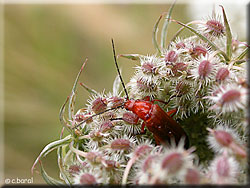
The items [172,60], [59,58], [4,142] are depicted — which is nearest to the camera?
[172,60]

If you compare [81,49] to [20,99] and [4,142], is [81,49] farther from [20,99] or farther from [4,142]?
[4,142]

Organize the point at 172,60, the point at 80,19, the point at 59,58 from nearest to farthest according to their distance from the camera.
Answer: the point at 172,60, the point at 59,58, the point at 80,19

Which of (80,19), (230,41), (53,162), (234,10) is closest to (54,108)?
(53,162)

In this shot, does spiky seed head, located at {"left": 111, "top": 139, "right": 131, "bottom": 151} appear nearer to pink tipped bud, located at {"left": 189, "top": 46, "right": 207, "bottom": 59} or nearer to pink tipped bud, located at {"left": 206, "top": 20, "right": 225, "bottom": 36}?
pink tipped bud, located at {"left": 189, "top": 46, "right": 207, "bottom": 59}

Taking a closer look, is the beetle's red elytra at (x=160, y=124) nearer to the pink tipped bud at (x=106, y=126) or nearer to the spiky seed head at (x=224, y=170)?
the pink tipped bud at (x=106, y=126)

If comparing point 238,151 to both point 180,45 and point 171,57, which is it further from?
point 180,45

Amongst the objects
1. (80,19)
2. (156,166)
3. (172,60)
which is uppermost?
(80,19)

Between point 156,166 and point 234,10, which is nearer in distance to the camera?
point 156,166
